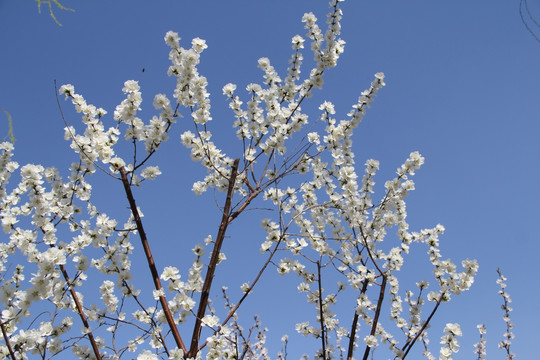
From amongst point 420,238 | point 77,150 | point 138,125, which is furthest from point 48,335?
point 420,238

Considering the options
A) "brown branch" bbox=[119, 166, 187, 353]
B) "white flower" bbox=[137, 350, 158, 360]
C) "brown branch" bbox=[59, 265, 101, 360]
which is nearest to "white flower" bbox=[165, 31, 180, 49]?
"brown branch" bbox=[119, 166, 187, 353]

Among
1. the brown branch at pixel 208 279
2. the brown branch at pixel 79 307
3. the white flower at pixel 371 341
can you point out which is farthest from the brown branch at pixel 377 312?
the brown branch at pixel 79 307

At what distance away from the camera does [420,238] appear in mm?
5500

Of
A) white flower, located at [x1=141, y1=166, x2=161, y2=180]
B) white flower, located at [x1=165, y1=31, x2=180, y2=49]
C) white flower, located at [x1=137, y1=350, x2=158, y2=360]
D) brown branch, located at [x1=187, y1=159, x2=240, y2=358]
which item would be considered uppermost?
white flower, located at [x1=165, y1=31, x2=180, y2=49]

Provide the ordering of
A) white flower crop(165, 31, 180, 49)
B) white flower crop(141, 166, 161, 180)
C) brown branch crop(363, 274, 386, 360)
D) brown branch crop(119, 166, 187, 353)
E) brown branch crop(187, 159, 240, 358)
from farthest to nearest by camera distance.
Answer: brown branch crop(363, 274, 386, 360)
white flower crop(165, 31, 180, 49)
white flower crop(141, 166, 161, 180)
brown branch crop(119, 166, 187, 353)
brown branch crop(187, 159, 240, 358)

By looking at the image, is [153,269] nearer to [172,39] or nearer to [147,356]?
[147,356]

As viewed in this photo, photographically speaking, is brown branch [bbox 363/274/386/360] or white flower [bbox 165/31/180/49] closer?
white flower [bbox 165/31/180/49]

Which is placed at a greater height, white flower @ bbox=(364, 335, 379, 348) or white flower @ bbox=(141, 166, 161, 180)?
white flower @ bbox=(141, 166, 161, 180)

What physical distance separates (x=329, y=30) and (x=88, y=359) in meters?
3.96

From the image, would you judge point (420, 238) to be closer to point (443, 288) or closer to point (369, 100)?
point (443, 288)

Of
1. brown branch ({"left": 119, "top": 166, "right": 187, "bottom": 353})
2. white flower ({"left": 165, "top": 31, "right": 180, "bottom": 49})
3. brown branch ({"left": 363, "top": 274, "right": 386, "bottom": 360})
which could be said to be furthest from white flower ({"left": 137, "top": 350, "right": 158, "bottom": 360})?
white flower ({"left": 165, "top": 31, "right": 180, "bottom": 49})

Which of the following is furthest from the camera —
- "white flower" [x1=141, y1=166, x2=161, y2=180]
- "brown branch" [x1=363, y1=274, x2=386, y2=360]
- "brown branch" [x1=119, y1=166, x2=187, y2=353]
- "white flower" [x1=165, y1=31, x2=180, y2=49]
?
"brown branch" [x1=363, y1=274, x2=386, y2=360]

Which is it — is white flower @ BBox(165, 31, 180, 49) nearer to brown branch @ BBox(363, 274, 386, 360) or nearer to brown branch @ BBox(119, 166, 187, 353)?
brown branch @ BBox(119, 166, 187, 353)

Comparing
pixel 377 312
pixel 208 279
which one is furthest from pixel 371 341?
pixel 208 279
